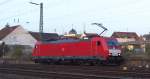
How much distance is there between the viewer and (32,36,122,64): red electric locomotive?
39531mm

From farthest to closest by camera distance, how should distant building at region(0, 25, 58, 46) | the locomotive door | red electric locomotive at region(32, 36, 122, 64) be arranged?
distant building at region(0, 25, 58, 46) < the locomotive door < red electric locomotive at region(32, 36, 122, 64)

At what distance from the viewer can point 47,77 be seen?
24.0 metres

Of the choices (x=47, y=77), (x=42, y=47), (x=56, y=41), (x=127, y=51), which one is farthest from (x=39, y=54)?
(x=47, y=77)

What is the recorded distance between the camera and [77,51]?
43750 mm

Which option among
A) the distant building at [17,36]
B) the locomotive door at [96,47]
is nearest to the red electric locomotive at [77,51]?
the locomotive door at [96,47]

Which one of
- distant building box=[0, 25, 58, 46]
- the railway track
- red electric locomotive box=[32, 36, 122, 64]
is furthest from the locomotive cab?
distant building box=[0, 25, 58, 46]

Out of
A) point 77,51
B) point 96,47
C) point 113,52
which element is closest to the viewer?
point 113,52

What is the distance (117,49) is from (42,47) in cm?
1345

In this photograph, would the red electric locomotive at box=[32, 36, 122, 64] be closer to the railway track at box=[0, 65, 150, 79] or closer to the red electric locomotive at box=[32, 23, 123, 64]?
the red electric locomotive at box=[32, 23, 123, 64]

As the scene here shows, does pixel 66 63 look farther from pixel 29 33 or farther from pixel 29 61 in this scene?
pixel 29 33

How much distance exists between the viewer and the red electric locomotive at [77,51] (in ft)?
130

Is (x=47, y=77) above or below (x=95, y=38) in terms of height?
below

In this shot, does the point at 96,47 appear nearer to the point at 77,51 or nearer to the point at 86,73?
the point at 77,51

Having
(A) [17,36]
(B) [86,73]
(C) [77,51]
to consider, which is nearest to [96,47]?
(C) [77,51]
